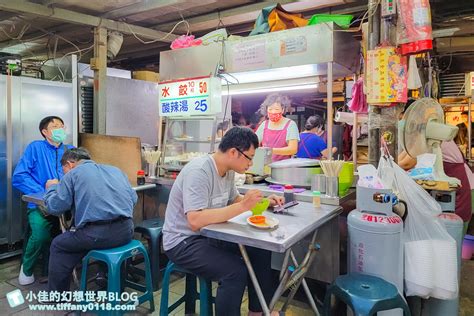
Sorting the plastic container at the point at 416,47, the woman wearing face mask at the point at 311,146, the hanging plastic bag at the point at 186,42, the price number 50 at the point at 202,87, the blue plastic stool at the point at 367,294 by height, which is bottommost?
the blue plastic stool at the point at 367,294

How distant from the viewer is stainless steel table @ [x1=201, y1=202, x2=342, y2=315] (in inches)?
76.0

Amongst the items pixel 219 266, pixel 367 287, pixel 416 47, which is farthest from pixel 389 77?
pixel 219 266

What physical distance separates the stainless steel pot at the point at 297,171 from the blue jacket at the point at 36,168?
2558mm

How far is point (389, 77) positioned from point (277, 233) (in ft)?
5.60

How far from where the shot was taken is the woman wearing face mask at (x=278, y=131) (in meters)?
4.02

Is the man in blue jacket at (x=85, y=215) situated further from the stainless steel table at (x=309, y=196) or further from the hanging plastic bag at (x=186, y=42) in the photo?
the hanging plastic bag at (x=186, y=42)

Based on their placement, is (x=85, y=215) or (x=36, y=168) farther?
(x=36, y=168)

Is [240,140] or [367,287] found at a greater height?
[240,140]

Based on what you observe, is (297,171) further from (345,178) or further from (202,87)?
(202,87)

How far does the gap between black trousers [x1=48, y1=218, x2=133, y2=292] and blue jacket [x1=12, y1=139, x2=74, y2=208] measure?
1.22 m

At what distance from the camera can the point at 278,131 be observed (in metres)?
4.19

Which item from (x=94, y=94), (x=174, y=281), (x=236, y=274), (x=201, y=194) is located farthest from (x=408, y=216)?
(x=94, y=94)

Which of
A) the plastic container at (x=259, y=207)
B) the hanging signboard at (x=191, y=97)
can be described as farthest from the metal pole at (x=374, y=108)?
the hanging signboard at (x=191, y=97)

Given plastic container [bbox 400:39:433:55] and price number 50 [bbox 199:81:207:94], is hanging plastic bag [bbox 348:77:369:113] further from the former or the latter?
price number 50 [bbox 199:81:207:94]
